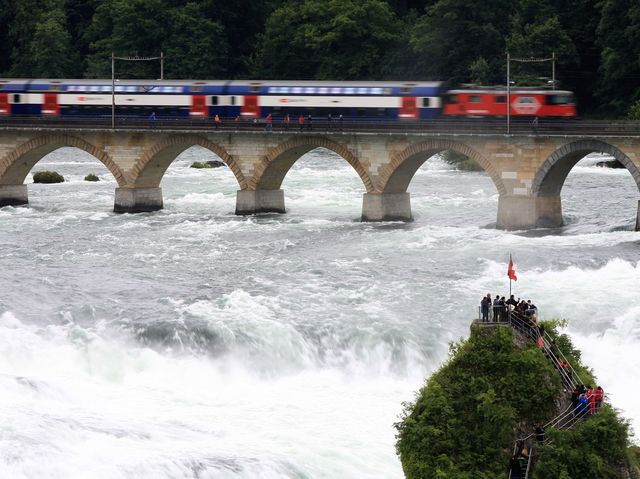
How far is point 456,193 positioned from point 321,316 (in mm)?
41733

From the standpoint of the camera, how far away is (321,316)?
5269cm

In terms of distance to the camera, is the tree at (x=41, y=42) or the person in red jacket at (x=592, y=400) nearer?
the person in red jacket at (x=592, y=400)

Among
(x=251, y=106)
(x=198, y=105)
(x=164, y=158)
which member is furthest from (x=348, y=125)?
(x=164, y=158)

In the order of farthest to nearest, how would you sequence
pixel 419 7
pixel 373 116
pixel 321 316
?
pixel 419 7 → pixel 373 116 → pixel 321 316

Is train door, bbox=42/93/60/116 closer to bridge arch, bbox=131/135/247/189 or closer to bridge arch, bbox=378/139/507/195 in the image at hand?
bridge arch, bbox=131/135/247/189

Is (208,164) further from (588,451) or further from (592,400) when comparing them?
(588,451)

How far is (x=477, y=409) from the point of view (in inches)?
1417

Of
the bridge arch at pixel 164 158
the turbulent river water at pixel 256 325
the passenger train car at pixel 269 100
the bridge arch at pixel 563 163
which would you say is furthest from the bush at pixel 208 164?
the bridge arch at pixel 563 163

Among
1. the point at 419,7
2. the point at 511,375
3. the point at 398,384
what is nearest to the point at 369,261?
the point at 398,384

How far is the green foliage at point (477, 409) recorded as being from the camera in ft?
116

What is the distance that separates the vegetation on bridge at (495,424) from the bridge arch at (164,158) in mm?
45674

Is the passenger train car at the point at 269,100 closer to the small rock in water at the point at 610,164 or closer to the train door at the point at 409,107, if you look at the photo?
the train door at the point at 409,107

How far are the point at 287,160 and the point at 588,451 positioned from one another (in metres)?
50.1

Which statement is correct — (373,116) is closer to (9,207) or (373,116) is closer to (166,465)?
(9,207)
